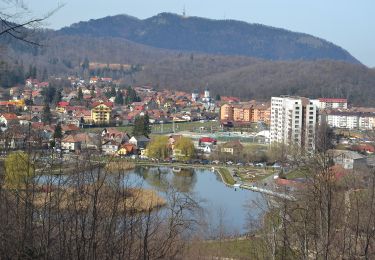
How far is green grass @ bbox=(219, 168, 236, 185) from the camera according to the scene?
22.3ft

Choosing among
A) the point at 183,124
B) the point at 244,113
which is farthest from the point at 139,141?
the point at 244,113

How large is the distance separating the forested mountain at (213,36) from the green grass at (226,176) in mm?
40461

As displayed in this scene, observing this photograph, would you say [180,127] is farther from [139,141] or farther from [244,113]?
[139,141]

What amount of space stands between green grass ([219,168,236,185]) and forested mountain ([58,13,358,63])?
40.5 meters

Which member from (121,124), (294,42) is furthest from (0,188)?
(294,42)

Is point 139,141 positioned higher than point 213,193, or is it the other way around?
point 139,141

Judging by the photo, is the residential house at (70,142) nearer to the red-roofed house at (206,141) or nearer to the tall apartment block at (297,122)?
the red-roofed house at (206,141)

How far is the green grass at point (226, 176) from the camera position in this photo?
22.3 feet

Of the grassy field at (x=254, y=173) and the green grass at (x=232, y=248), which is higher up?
the green grass at (x=232, y=248)

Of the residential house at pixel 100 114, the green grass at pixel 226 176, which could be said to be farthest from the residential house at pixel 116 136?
the green grass at pixel 226 176

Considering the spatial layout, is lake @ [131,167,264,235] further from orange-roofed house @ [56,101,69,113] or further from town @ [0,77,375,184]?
orange-roofed house @ [56,101,69,113]

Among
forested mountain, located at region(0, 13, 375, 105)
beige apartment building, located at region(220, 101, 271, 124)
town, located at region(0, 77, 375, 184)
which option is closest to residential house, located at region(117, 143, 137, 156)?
town, located at region(0, 77, 375, 184)

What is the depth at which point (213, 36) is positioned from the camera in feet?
168

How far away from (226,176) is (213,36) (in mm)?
44723
